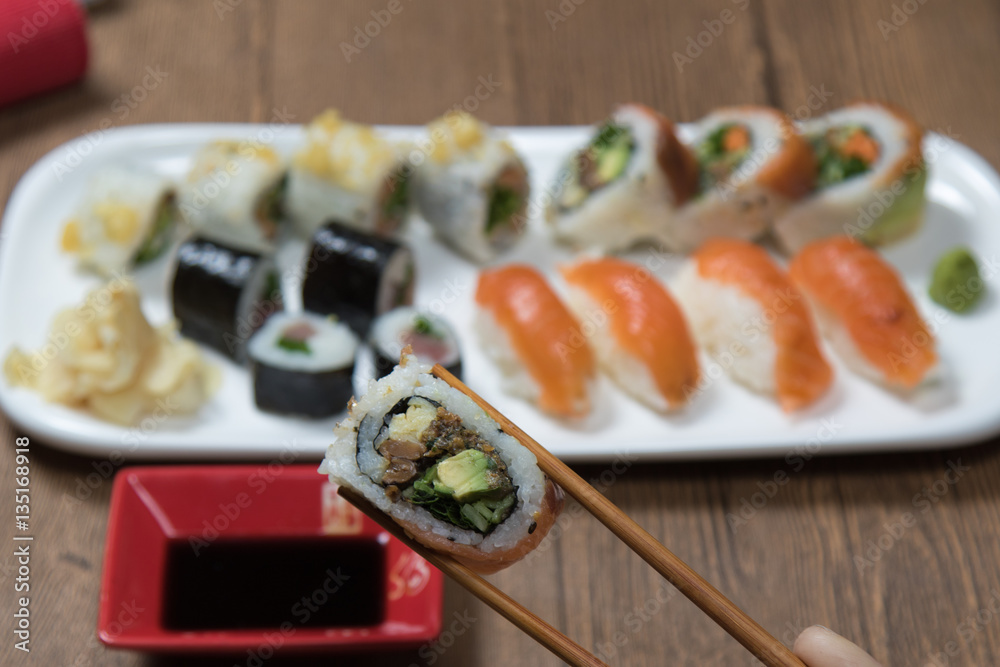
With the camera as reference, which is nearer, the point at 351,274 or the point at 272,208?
the point at 351,274

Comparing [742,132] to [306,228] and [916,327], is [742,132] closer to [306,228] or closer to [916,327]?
[916,327]

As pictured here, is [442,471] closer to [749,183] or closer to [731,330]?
[731,330]

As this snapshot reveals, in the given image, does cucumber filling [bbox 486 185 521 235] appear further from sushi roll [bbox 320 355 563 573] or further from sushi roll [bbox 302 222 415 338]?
sushi roll [bbox 320 355 563 573]

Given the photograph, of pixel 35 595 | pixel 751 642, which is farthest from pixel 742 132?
pixel 35 595

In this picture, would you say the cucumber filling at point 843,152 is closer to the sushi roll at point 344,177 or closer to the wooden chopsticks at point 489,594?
the sushi roll at point 344,177

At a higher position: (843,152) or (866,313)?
(843,152)

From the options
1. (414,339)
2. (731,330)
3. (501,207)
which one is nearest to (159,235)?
(414,339)
